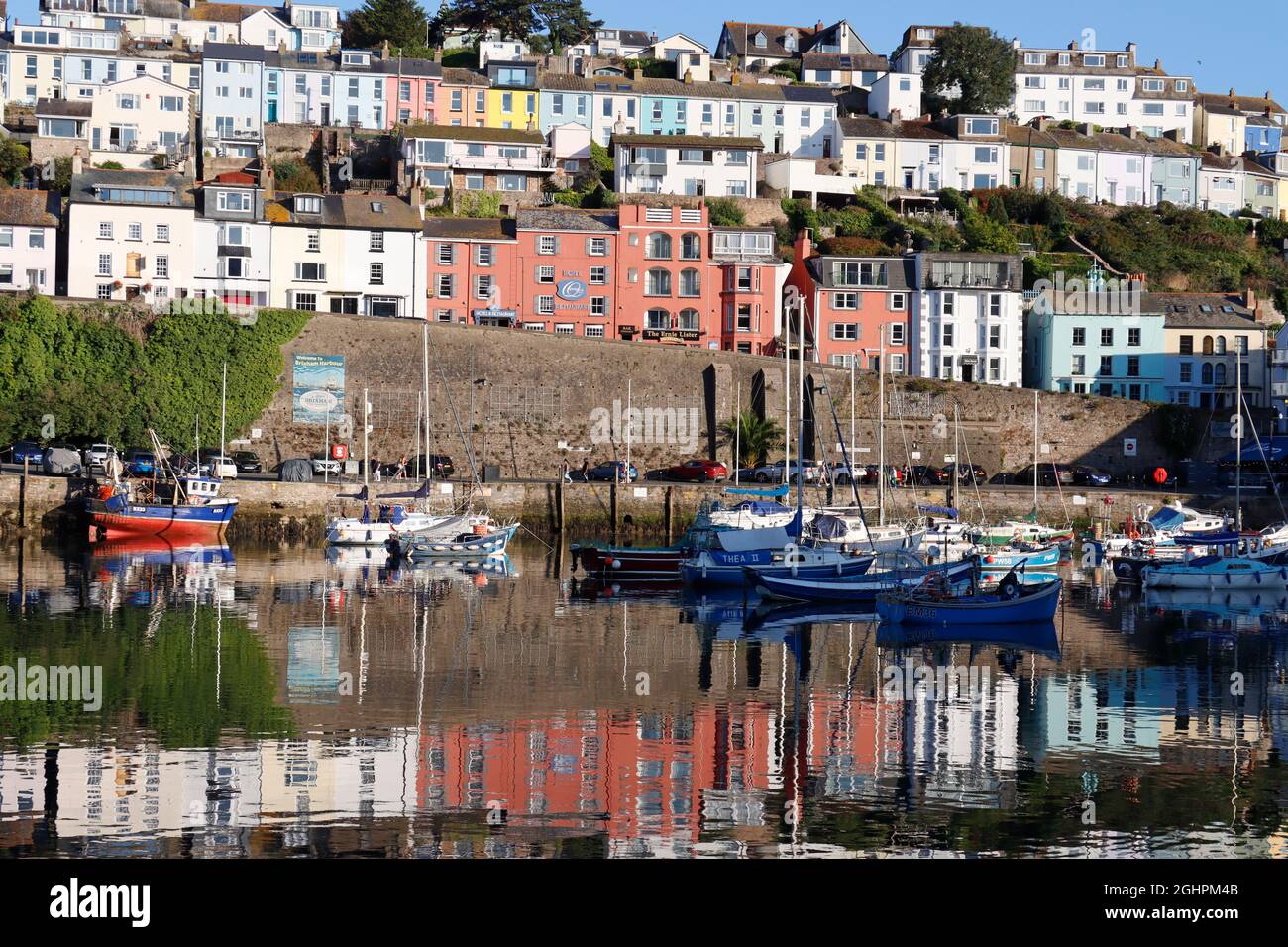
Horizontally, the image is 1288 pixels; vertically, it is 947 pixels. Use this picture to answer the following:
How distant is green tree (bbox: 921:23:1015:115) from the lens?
8262 centimetres

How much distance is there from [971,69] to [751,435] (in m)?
34.6

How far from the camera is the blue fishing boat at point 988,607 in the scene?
31.2 meters

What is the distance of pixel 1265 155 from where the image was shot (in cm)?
8688

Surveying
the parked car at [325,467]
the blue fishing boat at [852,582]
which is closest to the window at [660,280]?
the parked car at [325,467]

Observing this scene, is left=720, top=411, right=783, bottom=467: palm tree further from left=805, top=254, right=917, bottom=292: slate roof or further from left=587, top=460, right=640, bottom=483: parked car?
left=805, top=254, right=917, bottom=292: slate roof

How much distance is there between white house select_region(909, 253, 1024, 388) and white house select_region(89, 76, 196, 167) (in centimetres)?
3069

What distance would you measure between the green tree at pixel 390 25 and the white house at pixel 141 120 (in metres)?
14.7

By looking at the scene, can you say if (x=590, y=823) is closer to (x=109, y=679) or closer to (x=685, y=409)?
(x=109, y=679)

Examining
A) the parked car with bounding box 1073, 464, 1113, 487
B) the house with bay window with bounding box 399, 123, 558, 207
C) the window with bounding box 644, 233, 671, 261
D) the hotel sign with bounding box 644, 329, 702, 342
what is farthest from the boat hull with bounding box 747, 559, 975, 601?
the house with bay window with bounding box 399, 123, 558, 207

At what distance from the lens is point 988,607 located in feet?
102

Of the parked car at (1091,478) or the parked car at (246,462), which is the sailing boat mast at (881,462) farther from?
the parked car at (246,462)

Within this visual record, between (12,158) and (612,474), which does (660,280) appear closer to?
(612,474)
